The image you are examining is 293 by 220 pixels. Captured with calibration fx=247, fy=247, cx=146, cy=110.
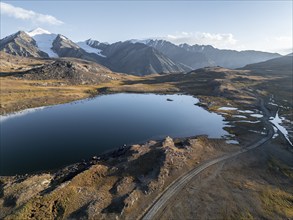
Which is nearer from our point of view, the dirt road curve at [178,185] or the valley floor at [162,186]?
the valley floor at [162,186]

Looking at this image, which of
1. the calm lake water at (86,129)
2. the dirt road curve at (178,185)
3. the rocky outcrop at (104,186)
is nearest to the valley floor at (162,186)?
the rocky outcrop at (104,186)

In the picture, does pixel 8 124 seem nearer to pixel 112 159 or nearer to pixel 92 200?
pixel 112 159

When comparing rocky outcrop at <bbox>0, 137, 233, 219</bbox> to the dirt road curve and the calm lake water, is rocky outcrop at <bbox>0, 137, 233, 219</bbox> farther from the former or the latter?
the calm lake water

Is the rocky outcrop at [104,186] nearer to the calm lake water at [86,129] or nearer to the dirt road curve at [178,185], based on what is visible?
the dirt road curve at [178,185]

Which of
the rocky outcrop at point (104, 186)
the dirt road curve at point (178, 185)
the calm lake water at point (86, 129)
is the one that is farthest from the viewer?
the calm lake water at point (86, 129)

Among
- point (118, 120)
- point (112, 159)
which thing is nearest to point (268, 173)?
point (112, 159)

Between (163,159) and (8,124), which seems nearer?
(163,159)

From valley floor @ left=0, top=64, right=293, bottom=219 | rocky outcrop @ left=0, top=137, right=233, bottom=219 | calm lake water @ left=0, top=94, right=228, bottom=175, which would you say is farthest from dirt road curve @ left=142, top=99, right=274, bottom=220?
calm lake water @ left=0, top=94, right=228, bottom=175

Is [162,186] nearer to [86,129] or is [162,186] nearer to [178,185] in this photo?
[178,185]

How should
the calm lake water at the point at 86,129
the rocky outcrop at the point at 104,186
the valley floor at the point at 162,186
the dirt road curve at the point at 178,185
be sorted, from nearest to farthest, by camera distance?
the rocky outcrop at the point at 104,186, the valley floor at the point at 162,186, the dirt road curve at the point at 178,185, the calm lake water at the point at 86,129
